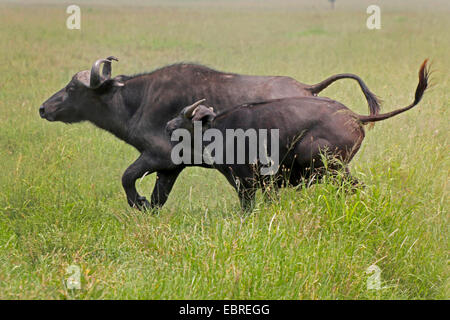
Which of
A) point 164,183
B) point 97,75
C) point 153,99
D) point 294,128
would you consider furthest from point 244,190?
point 97,75

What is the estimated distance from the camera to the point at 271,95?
22.3 ft

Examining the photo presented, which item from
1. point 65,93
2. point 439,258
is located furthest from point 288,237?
point 65,93

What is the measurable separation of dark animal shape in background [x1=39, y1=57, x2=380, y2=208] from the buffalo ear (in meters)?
0.63

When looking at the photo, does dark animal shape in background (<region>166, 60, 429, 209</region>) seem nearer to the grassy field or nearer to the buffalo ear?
the buffalo ear

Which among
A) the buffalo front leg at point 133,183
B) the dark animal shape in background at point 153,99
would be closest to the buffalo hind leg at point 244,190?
the dark animal shape in background at point 153,99

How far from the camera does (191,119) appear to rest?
248 inches

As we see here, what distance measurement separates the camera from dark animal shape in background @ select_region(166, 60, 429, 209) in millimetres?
5840

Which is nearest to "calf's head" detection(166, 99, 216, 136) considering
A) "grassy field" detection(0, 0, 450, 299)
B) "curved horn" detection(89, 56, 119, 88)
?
"grassy field" detection(0, 0, 450, 299)

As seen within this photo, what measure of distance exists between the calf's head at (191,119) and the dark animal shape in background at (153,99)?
500 millimetres

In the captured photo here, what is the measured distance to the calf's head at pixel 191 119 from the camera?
245 inches

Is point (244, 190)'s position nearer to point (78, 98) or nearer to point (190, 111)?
point (190, 111)

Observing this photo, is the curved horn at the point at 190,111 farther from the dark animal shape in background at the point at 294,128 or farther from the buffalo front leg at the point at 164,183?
the buffalo front leg at the point at 164,183
